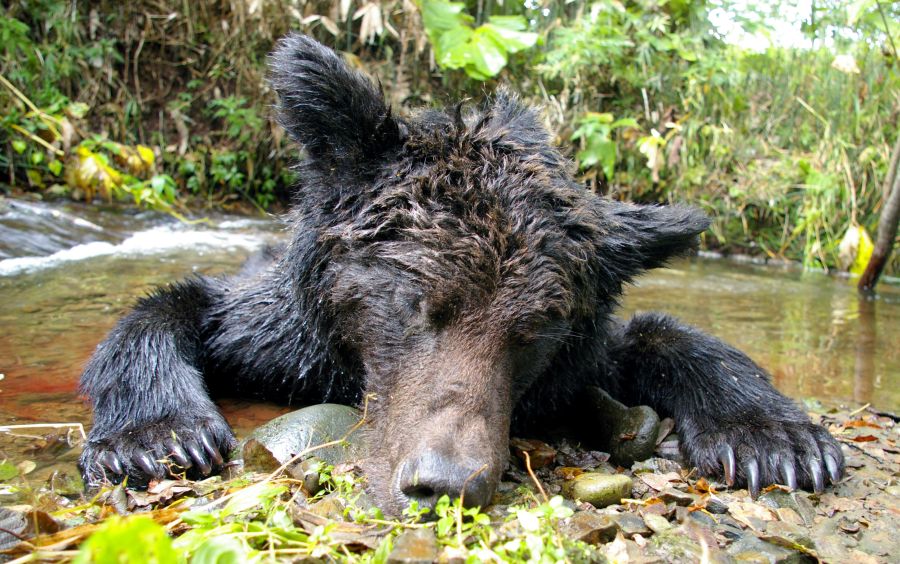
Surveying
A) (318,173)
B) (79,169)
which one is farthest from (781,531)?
(79,169)

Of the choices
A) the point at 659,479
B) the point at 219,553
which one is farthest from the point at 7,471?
the point at 659,479

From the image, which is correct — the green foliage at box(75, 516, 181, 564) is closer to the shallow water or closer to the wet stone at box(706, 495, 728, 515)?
the wet stone at box(706, 495, 728, 515)

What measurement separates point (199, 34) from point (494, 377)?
12254 millimetres

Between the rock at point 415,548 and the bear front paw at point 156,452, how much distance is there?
1.19 meters

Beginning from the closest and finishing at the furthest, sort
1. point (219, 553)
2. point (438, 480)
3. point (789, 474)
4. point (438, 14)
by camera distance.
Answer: point (219, 553) → point (438, 480) → point (789, 474) → point (438, 14)

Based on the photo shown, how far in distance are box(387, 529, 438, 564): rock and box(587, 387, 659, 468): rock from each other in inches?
57.5

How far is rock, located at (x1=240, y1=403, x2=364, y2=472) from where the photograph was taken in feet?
8.36

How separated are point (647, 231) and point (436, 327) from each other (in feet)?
4.04

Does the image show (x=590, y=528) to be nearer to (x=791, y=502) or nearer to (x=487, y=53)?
(x=791, y=502)

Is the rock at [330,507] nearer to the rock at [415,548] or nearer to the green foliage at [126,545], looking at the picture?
the rock at [415,548]

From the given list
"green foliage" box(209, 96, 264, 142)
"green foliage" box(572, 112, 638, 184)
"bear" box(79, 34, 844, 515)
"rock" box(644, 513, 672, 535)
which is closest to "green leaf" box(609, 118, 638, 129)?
"green foliage" box(572, 112, 638, 184)

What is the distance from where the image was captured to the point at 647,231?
3104 mm

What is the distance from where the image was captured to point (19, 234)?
7.12 metres

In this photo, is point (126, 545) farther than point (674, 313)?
No
